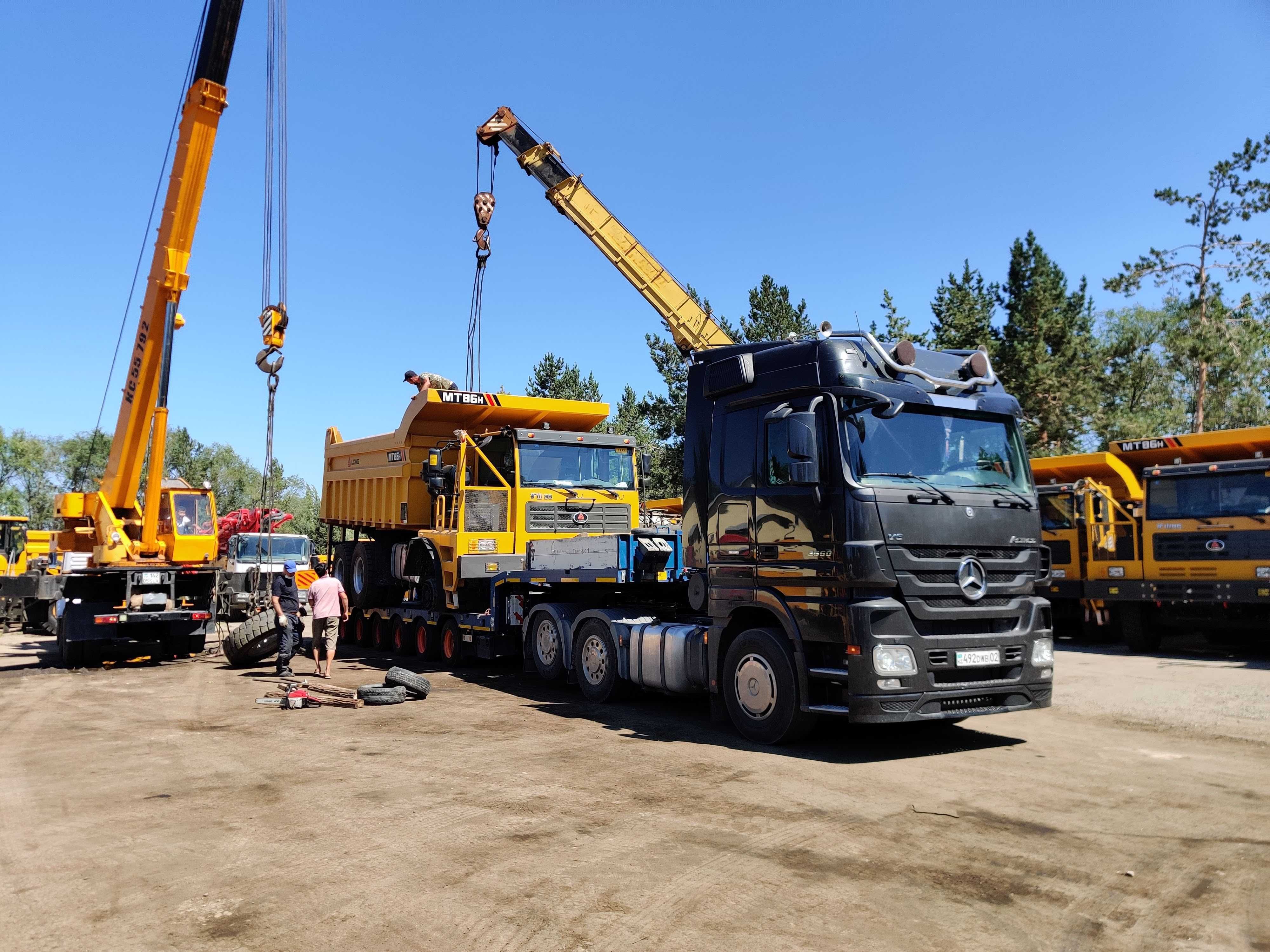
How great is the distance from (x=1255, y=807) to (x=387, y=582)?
13380 mm

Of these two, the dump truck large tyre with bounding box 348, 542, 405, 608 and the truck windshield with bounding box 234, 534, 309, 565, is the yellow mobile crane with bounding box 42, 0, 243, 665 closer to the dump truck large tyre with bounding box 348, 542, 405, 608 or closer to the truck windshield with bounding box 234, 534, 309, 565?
the dump truck large tyre with bounding box 348, 542, 405, 608

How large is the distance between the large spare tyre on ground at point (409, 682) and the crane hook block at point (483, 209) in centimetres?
951

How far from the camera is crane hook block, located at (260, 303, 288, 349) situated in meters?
15.2

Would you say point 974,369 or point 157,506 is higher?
point 974,369

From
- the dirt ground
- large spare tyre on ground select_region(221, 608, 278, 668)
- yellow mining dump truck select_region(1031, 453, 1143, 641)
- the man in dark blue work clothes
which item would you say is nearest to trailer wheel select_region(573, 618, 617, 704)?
Result: the dirt ground

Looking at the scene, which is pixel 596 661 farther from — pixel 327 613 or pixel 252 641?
pixel 252 641

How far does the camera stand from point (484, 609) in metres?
13.4

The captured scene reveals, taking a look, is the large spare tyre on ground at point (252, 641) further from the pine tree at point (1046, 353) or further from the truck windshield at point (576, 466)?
the pine tree at point (1046, 353)

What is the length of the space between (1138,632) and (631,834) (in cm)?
1332

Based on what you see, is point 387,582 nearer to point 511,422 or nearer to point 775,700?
point 511,422

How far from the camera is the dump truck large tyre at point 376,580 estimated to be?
16.4 metres

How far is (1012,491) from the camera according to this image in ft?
25.8

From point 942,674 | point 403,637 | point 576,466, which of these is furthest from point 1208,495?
point 403,637

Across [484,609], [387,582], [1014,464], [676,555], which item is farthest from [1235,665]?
[387,582]
